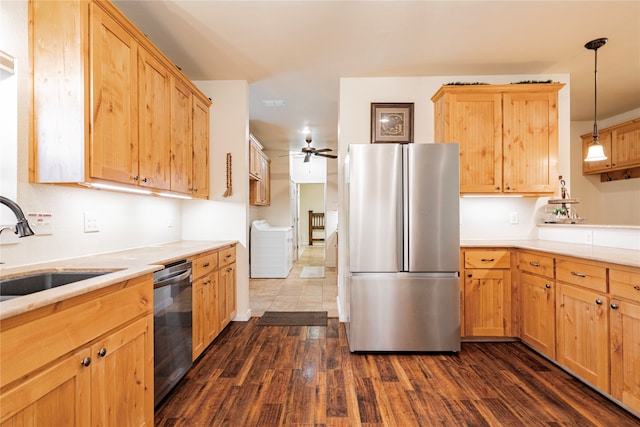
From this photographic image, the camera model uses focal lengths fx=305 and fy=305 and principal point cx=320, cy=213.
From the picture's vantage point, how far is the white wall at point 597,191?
430 cm

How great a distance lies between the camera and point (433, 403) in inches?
74.3

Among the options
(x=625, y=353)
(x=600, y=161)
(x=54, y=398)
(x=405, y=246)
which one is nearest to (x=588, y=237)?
(x=625, y=353)

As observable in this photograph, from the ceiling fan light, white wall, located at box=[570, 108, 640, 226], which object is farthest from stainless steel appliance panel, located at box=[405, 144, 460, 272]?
white wall, located at box=[570, 108, 640, 226]

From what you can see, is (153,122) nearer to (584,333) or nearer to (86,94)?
(86,94)

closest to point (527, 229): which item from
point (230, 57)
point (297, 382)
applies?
point (297, 382)

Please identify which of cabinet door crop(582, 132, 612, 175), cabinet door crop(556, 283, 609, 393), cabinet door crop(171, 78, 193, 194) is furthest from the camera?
cabinet door crop(582, 132, 612, 175)

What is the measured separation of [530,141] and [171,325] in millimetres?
3399

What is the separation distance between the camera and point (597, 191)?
461 cm

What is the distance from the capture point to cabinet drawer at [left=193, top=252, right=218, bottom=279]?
2273mm

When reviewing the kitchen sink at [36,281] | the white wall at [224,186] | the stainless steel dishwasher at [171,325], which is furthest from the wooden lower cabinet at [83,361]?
the white wall at [224,186]

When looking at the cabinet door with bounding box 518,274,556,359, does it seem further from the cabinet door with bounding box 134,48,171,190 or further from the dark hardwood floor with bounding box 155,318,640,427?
the cabinet door with bounding box 134,48,171,190

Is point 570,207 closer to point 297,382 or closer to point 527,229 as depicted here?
point 527,229

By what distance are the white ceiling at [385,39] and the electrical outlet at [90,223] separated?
147cm

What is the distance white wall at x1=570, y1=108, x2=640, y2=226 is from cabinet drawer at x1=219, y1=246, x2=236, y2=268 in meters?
4.91
